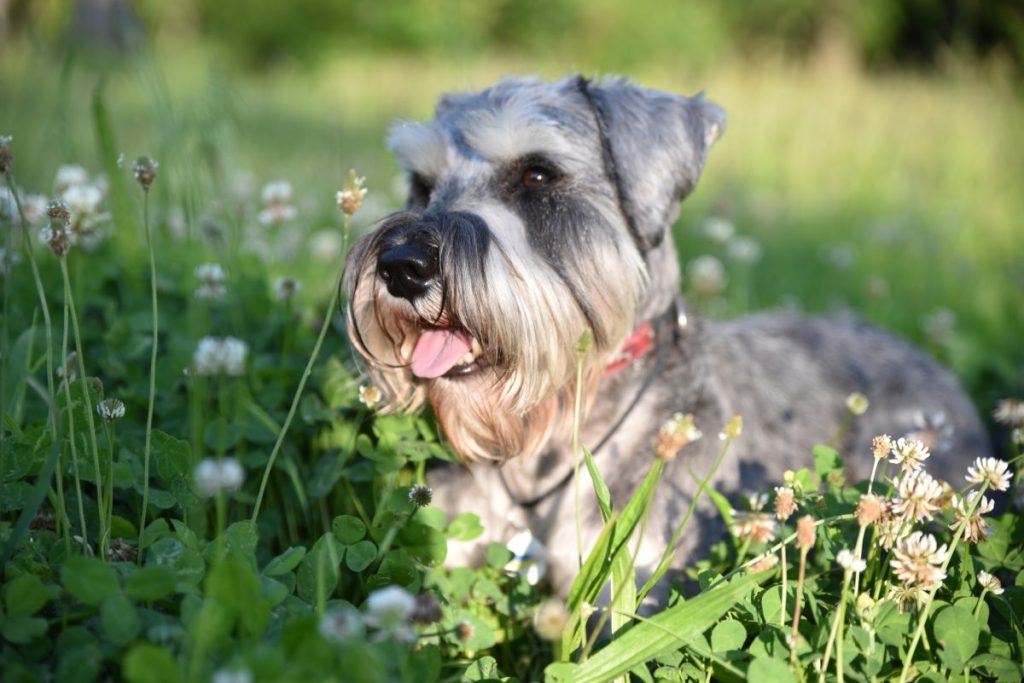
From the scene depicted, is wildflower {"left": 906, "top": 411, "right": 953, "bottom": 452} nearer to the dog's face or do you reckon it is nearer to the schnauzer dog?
the schnauzer dog

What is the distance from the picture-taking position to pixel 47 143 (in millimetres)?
4828

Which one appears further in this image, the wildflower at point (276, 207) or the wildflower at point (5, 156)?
the wildflower at point (276, 207)

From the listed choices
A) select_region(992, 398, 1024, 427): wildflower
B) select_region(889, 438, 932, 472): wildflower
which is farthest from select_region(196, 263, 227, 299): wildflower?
select_region(992, 398, 1024, 427): wildflower

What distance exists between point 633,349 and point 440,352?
805 mm

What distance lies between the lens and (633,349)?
3.30 metres

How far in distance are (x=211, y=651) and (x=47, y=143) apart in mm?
4071

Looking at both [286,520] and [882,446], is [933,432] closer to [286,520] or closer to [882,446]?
[882,446]

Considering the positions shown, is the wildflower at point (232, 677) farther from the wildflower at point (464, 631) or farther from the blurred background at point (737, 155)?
the blurred background at point (737, 155)

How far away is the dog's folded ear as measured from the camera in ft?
10.4

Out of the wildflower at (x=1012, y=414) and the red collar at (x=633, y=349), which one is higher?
the red collar at (x=633, y=349)

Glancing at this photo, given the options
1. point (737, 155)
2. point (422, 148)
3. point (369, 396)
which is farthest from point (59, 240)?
point (737, 155)

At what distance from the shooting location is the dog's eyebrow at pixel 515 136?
10.4 feet

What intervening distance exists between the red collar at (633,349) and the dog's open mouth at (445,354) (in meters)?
0.59

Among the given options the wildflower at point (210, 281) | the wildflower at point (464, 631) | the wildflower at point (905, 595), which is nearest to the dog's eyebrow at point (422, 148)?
the wildflower at point (210, 281)
